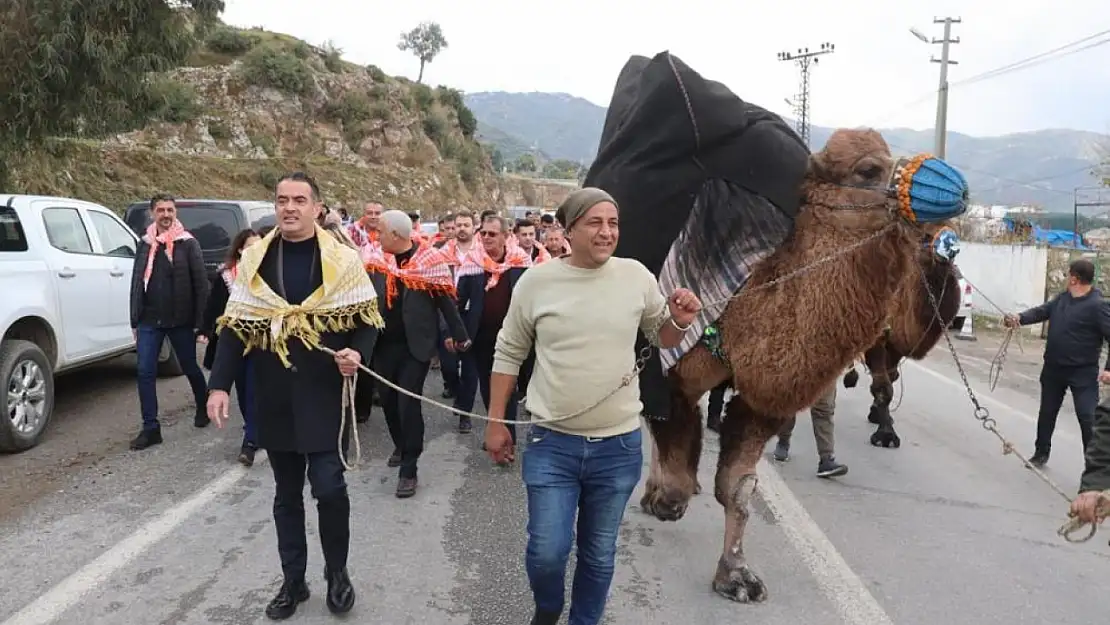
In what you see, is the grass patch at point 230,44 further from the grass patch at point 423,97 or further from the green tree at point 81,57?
the green tree at point 81,57

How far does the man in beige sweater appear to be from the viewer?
10.0 feet

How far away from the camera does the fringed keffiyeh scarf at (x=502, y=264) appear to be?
7.38 m

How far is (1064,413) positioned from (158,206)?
9.71 meters

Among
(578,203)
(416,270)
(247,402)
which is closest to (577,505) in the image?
(578,203)

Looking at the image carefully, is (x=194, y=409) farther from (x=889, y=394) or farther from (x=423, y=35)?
(x=423, y=35)

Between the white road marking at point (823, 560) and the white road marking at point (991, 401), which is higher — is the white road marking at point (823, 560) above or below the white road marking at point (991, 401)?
above

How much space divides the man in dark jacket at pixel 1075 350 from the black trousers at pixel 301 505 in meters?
5.61

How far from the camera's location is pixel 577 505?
3.22 metres

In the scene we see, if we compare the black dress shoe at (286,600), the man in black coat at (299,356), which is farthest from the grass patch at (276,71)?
the black dress shoe at (286,600)

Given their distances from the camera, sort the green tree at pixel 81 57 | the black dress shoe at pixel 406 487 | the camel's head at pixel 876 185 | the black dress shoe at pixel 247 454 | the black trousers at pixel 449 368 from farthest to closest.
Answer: the green tree at pixel 81 57 → the black trousers at pixel 449 368 → the black dress shoe at pixel 247 454 → the black dress shoe at pixel 406 487 → the camel's head at pixel 876 185

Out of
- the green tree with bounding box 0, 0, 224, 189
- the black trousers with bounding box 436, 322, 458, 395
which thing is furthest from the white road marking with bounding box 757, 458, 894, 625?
the green tree with bounding box 0, 0, 224, 189

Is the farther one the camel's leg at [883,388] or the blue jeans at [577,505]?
the camel's leg at [883,388]

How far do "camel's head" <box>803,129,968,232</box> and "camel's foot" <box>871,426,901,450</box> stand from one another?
413 cm

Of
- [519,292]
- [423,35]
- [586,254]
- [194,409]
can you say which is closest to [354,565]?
[519,292]
